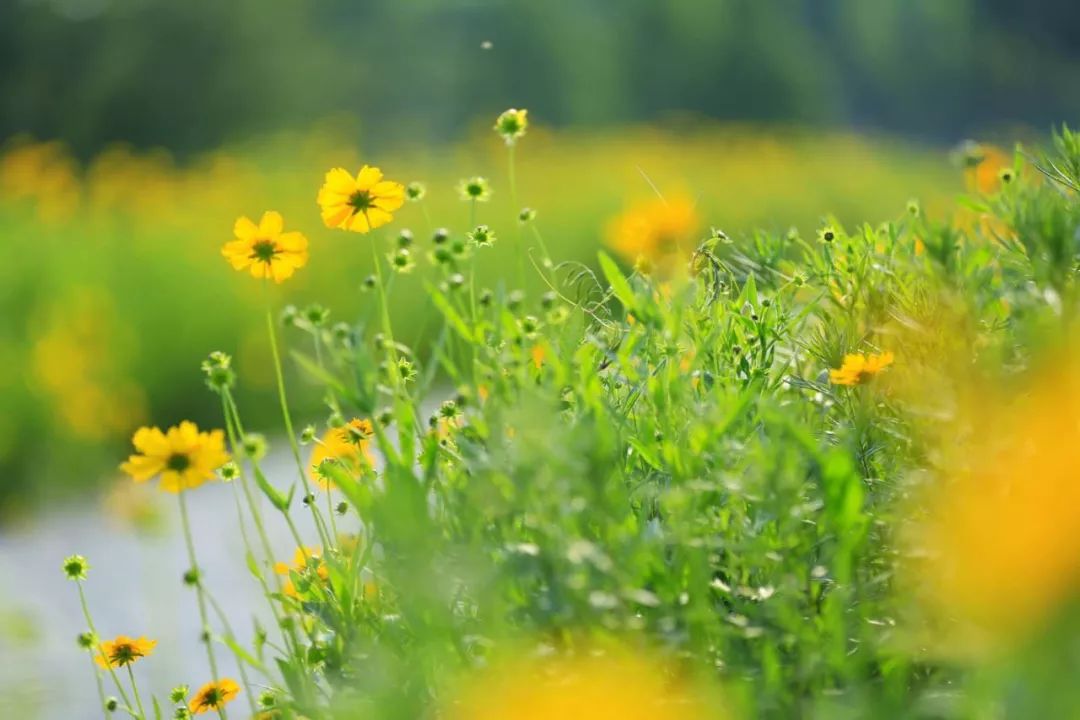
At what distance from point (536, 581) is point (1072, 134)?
0.88m

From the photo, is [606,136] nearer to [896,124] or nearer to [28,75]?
[28,75]

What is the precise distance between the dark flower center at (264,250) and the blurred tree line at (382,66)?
9.42 meters

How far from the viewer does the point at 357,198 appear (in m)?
1.43

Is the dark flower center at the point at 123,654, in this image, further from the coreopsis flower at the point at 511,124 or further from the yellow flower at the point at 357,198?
the coreopsis flower at the point at 511,124

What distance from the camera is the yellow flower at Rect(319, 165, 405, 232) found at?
1.42 metres

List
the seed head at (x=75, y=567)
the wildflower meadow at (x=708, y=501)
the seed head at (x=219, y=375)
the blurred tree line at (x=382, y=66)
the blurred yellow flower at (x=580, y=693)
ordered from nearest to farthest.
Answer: the blurred yellow flower at (x=580, y=693) < the wildflower meadow at (x=708, y=501) < the seed head at (x=219, y=375) < the seed head at (x=75, y=567) < the blurred tree line at (x=382, y=66)

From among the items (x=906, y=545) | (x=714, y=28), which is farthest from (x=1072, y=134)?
(x=714, y=28)

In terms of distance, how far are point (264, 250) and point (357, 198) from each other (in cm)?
13

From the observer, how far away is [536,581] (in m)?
1.11

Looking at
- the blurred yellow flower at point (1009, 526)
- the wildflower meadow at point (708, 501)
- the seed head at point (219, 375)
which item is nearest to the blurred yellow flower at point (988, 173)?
the wildflower meadow at point (708, 501)

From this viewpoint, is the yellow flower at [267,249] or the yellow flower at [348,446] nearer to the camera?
the yellow flower at [348,446]

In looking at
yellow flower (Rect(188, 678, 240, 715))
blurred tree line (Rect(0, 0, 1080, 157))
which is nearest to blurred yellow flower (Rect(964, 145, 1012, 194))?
yellow flower (Rect(188, 678, 240, 715))

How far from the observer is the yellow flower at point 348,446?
129 cm

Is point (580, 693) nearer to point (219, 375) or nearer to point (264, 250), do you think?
point (219, 375)
